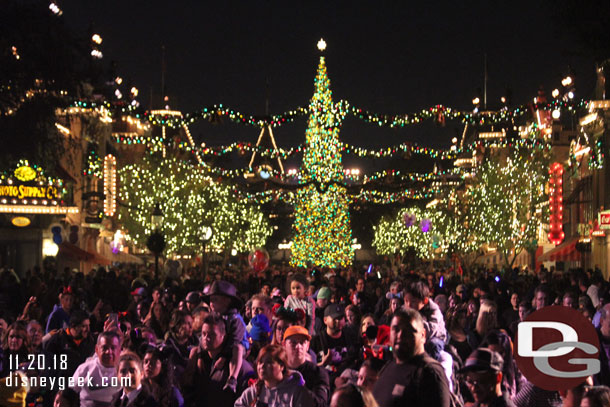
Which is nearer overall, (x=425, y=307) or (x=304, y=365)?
(x=304, y=365)

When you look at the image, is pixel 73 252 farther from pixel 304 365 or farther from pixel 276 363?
pixel 276 363

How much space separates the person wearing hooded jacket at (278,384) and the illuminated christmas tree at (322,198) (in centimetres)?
3802

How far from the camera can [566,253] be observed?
1909 inches

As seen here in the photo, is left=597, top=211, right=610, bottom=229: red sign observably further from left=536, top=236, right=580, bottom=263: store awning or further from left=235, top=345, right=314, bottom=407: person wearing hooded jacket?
left=235, top=345, right=314, bottom=407: person wearing hooded jacket

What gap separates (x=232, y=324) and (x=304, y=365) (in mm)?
1410

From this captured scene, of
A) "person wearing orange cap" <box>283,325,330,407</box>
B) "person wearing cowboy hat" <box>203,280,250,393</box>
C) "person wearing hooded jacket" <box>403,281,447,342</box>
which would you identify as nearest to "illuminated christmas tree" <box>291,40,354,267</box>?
"person wearing cowboy hat" <box>203,280,250,393</box>

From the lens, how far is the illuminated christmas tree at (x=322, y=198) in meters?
46.7

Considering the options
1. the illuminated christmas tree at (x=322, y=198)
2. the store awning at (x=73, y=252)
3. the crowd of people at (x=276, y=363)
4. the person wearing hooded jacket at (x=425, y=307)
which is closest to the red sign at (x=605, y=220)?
the illuminated christmas tree at (x=322, y=198)

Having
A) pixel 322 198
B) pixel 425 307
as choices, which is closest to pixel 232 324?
pixel 425 307

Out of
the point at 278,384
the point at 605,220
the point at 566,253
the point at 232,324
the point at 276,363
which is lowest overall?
the point at 278,384

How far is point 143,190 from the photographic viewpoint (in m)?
51.8

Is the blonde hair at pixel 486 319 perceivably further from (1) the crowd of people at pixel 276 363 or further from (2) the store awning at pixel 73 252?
(2) the store awning at pixel 73 252

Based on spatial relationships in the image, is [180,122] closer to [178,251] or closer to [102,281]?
[102,281]

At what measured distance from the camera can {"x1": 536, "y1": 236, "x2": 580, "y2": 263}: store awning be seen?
47594 millimetres
